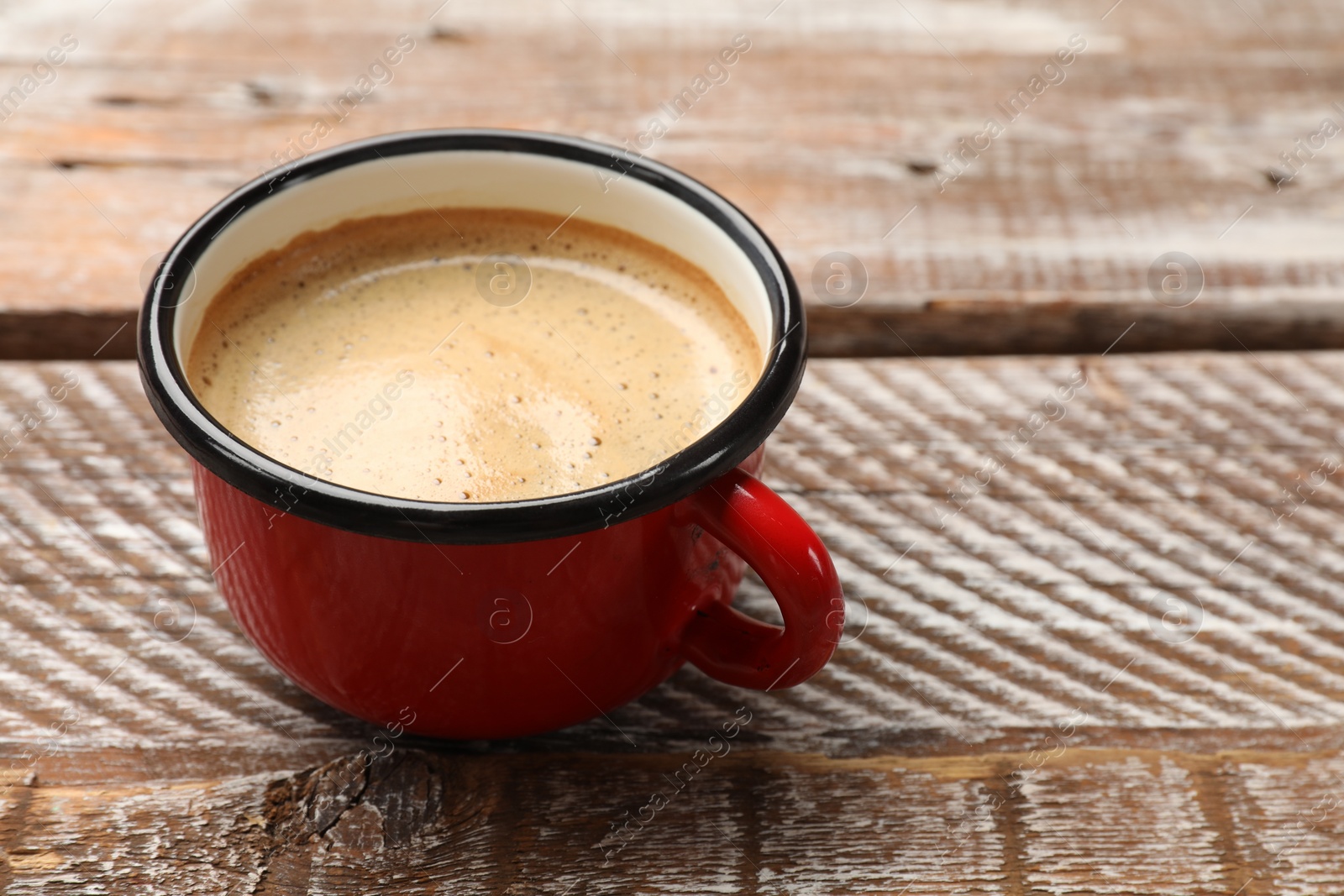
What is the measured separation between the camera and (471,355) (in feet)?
2.95

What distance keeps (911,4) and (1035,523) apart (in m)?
0.87

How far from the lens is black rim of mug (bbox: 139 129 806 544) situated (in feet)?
2.11

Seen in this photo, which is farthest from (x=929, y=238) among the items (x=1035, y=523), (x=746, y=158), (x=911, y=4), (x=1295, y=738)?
(x=1295, y=738)

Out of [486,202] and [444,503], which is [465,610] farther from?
[486,202]

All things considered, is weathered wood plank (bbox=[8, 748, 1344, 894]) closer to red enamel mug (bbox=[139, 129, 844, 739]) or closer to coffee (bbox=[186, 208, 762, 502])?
red enamel mug (bbox=[139, 129, 844, 739])

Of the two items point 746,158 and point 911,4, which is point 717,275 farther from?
point 911,4

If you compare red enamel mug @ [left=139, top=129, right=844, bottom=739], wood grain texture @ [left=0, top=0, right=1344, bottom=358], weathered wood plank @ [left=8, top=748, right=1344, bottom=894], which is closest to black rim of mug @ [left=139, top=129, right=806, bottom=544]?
red enamel mug @ [left=139, top=129, right=844, bottom=739]

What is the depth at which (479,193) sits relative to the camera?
3.15 ft

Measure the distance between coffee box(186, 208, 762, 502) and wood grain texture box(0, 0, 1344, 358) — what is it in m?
0.27

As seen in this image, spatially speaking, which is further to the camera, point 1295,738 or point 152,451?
point 152,451

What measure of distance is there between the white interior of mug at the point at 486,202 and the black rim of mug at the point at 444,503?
0.02m

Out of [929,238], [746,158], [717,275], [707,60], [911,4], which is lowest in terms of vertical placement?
[717,275]

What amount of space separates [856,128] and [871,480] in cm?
54

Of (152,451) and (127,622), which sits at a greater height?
(152,451)
